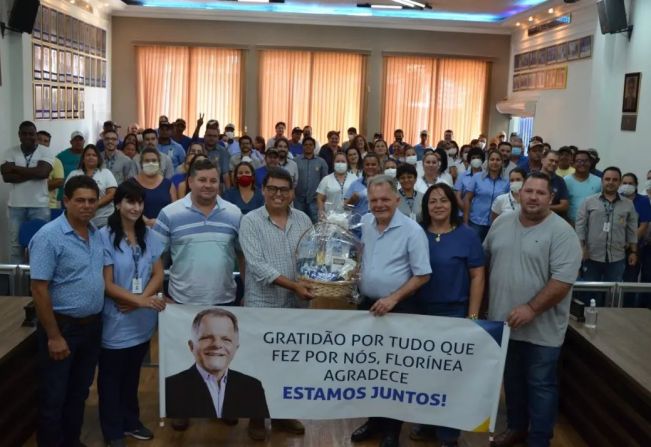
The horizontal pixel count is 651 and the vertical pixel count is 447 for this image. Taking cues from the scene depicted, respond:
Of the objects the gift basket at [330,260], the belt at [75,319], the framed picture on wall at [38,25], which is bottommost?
the belt at [75,319]

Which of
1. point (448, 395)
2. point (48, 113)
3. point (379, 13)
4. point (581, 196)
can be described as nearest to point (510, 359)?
point (448, 395)

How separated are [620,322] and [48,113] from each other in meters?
9.02

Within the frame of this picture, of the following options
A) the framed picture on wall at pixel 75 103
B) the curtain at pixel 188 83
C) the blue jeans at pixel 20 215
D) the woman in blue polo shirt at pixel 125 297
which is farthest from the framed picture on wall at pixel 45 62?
the woman in blue polo shirt at pixel 125 297

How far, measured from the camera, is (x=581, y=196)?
278 inches

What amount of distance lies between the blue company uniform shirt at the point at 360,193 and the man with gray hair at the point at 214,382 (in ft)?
10.0

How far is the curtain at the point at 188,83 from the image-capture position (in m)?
15.2

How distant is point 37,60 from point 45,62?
1.25 feet

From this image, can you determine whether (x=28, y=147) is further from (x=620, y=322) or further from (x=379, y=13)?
(x=379, y=13)

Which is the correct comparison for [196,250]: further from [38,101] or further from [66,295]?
[38,101]

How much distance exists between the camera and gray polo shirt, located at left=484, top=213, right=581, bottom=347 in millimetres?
3502

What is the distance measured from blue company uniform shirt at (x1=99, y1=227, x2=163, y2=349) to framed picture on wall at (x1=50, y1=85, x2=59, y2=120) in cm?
795

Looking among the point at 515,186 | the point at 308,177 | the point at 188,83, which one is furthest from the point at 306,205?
the point at 188,83

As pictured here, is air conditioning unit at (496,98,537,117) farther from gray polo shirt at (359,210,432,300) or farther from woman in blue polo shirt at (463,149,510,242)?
gray polo shirt at (359,210,432,300)

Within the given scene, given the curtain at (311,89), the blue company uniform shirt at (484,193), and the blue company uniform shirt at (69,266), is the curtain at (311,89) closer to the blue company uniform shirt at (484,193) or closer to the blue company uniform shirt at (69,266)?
the blue company uniform shirt at (484,193)
